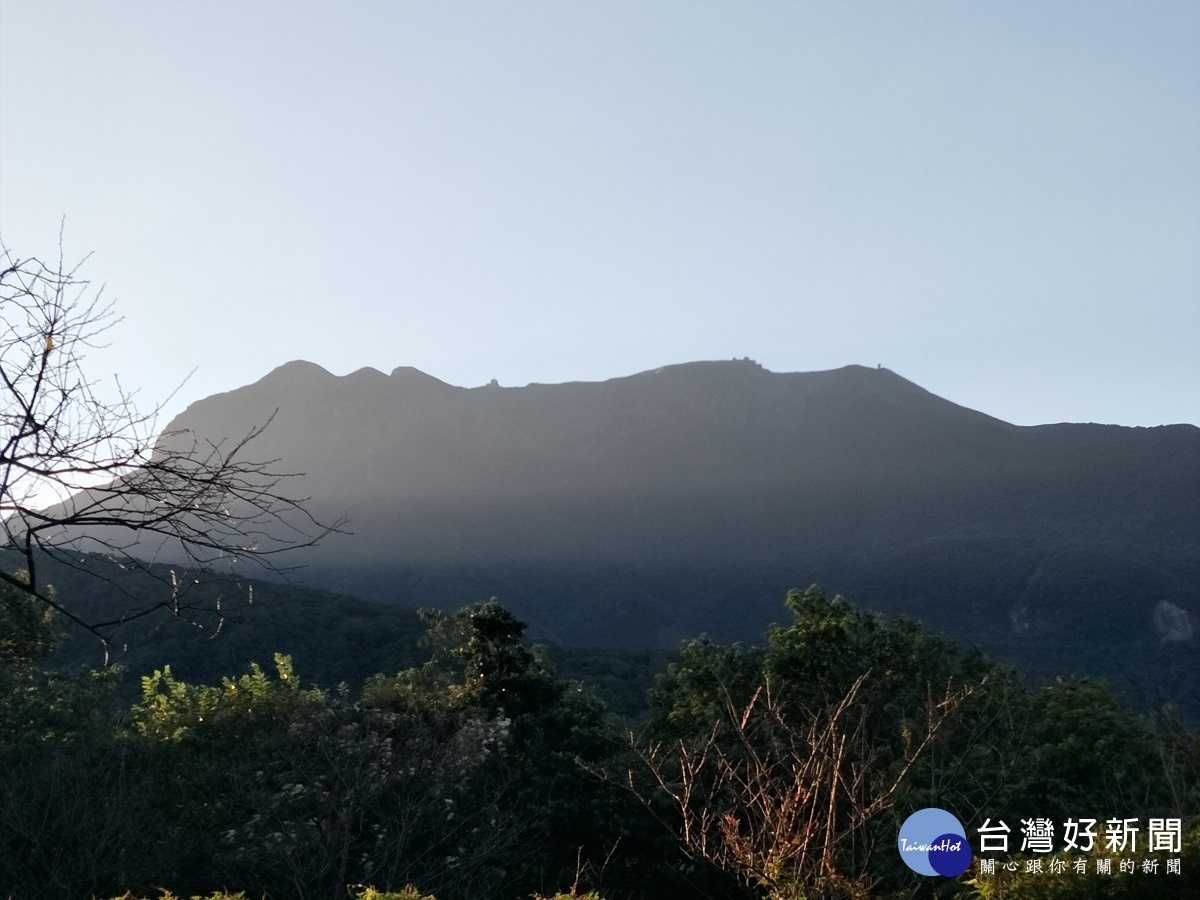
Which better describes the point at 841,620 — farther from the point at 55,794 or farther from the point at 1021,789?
the point at 55,794

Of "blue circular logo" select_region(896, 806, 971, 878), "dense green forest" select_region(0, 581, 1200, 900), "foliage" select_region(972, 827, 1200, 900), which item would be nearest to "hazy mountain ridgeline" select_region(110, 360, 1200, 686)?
"dense green forest" select_region(0, 581, 1200, 900)

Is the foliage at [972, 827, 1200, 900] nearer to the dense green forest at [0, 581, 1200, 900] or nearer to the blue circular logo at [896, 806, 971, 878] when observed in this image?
the blue circular logo at [896, 806, 971, 878]

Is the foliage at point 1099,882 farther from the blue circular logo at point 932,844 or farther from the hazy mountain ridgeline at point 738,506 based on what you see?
the hazy mountain ridgeline at point 738,506

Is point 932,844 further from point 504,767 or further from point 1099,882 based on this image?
point 504,767

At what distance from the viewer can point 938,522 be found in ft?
360

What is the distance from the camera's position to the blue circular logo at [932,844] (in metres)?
5.86

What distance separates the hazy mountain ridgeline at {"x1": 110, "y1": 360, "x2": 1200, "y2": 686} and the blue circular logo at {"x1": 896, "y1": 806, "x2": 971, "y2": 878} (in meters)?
60.4

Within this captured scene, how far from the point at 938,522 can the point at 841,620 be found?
9577 cm

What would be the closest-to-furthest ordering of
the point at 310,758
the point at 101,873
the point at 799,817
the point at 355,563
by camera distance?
the point at 799,817 → the point at 101,873 → the point at 310,758 → the point at 355,563

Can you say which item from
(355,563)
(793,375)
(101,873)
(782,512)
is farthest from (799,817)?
(793,375)

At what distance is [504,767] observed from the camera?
58.4 feet

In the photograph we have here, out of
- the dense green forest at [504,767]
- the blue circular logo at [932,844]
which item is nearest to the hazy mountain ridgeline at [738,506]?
the dense green forest at [504,767]

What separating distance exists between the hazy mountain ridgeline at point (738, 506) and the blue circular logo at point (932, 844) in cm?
6037

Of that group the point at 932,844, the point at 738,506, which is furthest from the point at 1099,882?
the point at 738,506
